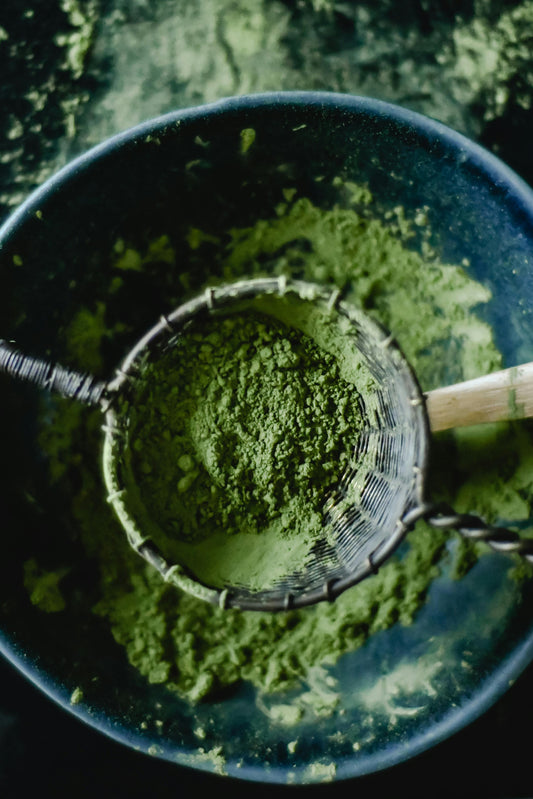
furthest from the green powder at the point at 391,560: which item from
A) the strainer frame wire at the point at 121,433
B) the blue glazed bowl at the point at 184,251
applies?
the strainer frame wire at the point at 121,433

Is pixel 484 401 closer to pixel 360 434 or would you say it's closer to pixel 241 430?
pixel 360 434

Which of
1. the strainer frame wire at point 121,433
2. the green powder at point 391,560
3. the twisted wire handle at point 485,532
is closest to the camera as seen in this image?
the twisted wire handle at point 485,532

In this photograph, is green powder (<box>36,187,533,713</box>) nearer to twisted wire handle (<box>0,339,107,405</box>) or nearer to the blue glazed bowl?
the blue glazed bowl

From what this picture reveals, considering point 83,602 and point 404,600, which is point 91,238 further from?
point 404,600

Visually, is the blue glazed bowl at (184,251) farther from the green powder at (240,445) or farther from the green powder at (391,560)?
the green powder at (240,445)

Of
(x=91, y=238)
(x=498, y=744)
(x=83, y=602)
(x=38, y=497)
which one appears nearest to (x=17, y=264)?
(x=91, y=238)

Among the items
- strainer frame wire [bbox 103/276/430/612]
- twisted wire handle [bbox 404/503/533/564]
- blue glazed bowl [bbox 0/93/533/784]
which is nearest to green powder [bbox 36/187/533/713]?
blue glazed bowl [bbox 0/93/533/784]
